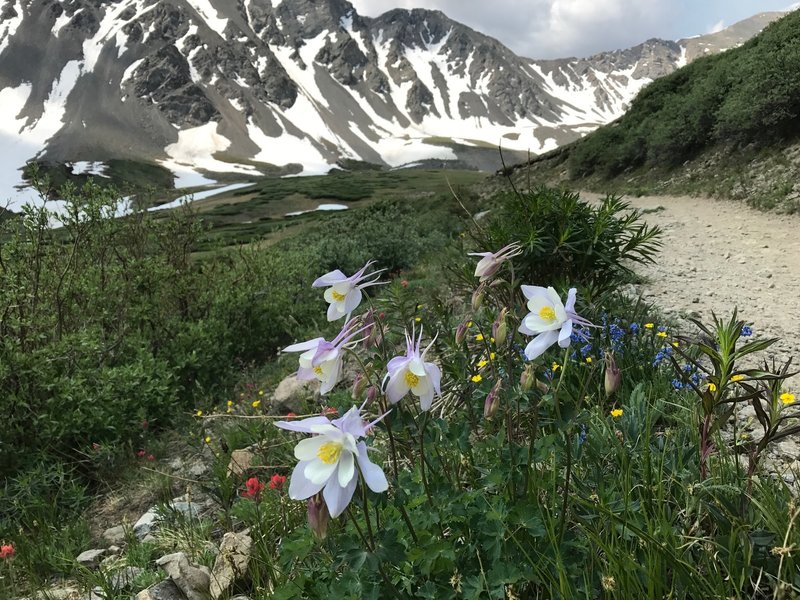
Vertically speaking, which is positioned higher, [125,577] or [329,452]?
[329,452]

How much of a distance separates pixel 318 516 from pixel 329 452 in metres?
0.17

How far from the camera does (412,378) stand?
140cm

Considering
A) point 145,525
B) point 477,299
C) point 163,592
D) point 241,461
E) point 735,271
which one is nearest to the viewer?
point 477,299

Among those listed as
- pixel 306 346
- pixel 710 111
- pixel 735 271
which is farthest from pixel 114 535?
pixel 710 111

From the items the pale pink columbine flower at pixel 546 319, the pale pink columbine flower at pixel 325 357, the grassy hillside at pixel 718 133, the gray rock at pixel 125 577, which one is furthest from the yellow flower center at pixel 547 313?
the grassy hillside at pixel 718 133

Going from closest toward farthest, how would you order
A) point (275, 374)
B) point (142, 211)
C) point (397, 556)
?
point (397, 556) → point (275, 374) → point (142, 211)

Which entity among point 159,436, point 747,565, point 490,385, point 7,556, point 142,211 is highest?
point 142,211

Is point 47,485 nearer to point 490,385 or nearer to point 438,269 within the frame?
point 490,385

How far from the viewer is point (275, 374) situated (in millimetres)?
6578

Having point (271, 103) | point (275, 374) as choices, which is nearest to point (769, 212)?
point (275, 374)

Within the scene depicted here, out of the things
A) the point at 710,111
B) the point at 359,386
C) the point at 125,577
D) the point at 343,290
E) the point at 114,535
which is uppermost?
the point at 710,111

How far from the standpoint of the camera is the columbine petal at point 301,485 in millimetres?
1217

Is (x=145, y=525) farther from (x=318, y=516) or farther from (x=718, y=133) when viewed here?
(x=718, y=133)

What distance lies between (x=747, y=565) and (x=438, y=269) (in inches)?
291
